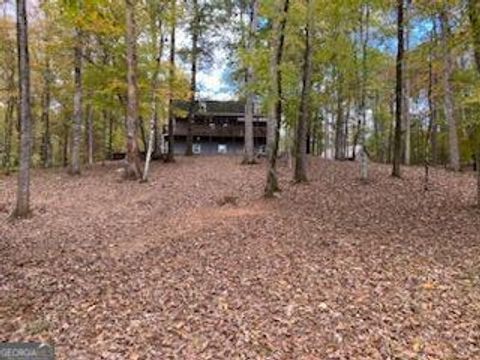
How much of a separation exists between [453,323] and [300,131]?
13520 mm

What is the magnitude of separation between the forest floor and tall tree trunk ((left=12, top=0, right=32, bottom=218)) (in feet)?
2.08

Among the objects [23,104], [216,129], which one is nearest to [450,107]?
[23,104]

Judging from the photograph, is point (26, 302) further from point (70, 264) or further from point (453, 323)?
point (453, 323)

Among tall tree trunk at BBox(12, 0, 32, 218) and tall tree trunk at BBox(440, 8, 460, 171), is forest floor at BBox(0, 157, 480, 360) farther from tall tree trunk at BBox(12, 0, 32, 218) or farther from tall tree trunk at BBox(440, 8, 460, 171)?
tall tree trunk at BBox(440, 8, 460, 171)

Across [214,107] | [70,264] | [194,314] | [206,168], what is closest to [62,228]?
[70,264]

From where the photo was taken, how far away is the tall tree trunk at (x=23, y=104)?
1429cm

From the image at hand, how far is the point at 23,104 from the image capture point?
14.8m

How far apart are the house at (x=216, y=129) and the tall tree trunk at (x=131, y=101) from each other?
25393 millimetres

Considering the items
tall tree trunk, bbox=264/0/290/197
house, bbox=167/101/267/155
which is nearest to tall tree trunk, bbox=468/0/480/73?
tall tree trunk, bbox=264/0/290/197

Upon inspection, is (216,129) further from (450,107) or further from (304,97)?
(304,97)

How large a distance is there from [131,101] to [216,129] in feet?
89.0

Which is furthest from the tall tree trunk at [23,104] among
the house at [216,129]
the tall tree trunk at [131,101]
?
the house at [216,129]

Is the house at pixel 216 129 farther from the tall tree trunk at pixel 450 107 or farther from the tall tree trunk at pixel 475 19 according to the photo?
the tall tree trunk at pixel 475 19

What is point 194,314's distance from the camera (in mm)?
8312
